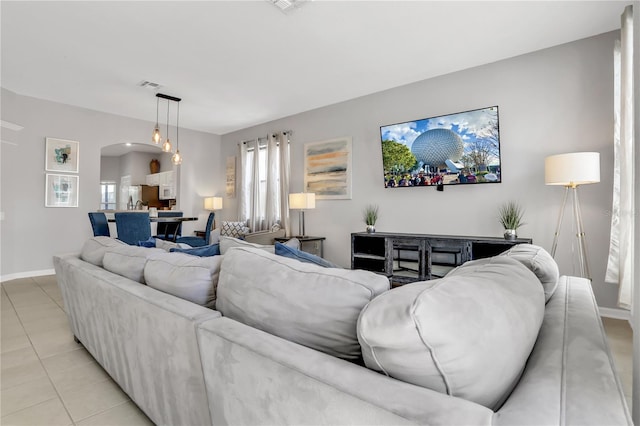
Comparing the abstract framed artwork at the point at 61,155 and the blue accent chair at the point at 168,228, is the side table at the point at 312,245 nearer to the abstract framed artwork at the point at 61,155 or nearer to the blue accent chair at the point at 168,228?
the blue accent chair at the point at 168,228

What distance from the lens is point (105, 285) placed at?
1599mm

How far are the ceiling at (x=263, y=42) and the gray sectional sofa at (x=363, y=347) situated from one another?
2.42 metres

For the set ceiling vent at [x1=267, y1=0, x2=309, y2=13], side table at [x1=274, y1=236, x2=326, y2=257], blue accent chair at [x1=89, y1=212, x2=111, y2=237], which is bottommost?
side table at [x1=274, y1=236, x2=326, y2=257]

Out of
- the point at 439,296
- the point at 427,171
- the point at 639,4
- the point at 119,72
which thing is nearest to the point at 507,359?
the point at 439,296

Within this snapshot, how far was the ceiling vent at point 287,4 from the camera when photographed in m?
2.64

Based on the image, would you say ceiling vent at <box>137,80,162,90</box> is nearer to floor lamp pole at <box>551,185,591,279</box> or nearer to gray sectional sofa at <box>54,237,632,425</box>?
gray sectional sofa at <box>54,237,632,425</box>

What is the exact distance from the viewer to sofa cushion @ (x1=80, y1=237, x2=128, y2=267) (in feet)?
6.70

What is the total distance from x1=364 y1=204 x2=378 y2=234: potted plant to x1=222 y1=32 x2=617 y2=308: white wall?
0.32 ft

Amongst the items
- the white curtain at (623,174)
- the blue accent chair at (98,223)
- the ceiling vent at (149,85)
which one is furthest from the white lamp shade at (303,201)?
the white curtain at (623,174)

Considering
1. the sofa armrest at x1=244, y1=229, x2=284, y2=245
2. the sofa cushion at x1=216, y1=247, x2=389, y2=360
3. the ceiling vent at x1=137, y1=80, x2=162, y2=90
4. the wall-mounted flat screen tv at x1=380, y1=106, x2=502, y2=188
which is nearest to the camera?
the sofa cushion at x1=216, y1=247, x2=389, y2=360

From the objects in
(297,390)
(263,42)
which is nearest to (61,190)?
(263,42)

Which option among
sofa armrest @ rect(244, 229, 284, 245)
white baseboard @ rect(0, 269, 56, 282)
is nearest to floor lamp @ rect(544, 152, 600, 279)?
sofa armrest @ rect(244, 229, 284, 245)

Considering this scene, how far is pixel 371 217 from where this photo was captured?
4492 millimetres

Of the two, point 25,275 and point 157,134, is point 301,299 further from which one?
point 25,275
